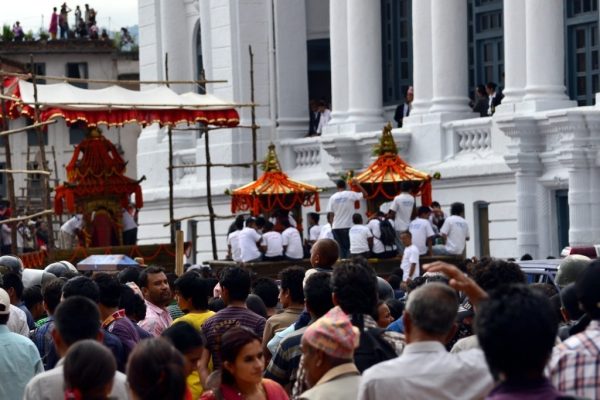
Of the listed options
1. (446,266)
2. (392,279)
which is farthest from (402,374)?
(392,279)

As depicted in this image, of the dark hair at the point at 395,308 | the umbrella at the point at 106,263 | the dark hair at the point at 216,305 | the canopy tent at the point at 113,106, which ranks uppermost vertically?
the canopy tent at the point at 113,106

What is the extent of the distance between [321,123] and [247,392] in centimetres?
3073

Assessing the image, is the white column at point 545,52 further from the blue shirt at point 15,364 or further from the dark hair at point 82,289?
the blue shirt at point 15,364

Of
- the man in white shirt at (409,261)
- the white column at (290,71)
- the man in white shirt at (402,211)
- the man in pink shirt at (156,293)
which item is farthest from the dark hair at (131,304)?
the white column at (290,71)

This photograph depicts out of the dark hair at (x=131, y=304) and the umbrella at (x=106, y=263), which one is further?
the umbrella at (x=106, y=263)

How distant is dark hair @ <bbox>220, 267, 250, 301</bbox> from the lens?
1232 cm

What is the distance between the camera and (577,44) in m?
34.0

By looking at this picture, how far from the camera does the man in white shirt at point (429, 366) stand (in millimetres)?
8055

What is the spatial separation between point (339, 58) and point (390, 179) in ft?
30.6

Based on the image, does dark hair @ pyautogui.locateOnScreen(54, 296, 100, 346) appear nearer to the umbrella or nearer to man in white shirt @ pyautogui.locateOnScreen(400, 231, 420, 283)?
the umbrella

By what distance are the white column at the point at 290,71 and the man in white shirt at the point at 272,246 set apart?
10.7 meters

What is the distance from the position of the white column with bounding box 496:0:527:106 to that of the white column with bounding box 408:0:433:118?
2.83 metres

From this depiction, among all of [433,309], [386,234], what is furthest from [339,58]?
[433,309]

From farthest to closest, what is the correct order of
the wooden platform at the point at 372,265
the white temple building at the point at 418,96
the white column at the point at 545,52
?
the white column at the point at 545,52
the white temple building at the point at 418,96
the wooden platform at the point at 372,265
